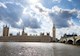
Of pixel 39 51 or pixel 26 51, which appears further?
pixel 39 51

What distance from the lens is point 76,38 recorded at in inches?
5630
